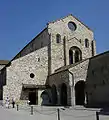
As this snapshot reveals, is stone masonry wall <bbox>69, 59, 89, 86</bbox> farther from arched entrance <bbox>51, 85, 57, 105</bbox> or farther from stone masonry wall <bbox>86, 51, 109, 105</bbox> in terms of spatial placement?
arched entrance <bbox>51, 85, 57, 105</bbox>

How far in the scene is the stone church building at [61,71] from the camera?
105ft

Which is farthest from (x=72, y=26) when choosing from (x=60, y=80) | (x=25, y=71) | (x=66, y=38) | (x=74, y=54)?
(x=60, y=80)

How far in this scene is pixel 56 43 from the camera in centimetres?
4081

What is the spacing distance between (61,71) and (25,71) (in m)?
6.95

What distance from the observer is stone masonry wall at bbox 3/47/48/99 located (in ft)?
118

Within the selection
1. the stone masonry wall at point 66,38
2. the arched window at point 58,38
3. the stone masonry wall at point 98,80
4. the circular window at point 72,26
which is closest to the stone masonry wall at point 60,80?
the stone masonry wall at point 66,38

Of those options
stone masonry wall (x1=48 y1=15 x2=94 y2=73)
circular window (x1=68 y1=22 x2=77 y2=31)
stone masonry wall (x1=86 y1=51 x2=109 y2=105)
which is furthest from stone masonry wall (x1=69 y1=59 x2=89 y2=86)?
circular window (x1=68 y1=22 x2=77 y2=31)

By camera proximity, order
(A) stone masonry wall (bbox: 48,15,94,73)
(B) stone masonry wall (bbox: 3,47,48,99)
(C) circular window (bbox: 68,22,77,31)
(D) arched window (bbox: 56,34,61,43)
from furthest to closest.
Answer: (C) circular window (bbox: 68,22,77,31) → (D) arched window (bbox: 56,34,61,43) → (A) stone masonry wall (bbox: 48,15,94,73) → (B) stone masonry wall (bbox: 3,47,48,99)

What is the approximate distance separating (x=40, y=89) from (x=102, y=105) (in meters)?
11.4

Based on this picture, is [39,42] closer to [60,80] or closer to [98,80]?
[60,80]

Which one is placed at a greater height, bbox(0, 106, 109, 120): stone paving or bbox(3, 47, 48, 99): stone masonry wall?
bbox(3, 47, 48, 99): stone masonry wall

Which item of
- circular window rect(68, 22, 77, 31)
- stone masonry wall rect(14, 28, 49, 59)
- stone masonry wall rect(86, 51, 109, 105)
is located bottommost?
stone masonry wall rect(86, 51, 109, 105)

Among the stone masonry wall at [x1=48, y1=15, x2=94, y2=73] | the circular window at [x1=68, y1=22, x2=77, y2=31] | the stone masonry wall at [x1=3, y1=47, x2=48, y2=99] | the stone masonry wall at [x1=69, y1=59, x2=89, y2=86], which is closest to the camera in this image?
the stone masonry wall at [x1=69, y1=59, x2=89, y2=86]

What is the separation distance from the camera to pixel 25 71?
3747 centimetres
